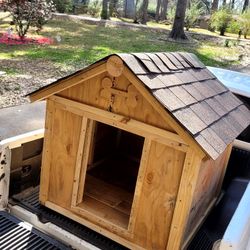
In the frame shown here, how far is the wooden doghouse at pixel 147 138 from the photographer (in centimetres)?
310

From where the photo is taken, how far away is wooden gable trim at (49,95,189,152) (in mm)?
3160

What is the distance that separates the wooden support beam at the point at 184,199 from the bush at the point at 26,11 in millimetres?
12839

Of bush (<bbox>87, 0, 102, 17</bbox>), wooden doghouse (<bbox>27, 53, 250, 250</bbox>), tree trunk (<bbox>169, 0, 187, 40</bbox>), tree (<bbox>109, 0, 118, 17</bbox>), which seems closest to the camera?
wooden doghouse (<bbox>27, 53, 250, 250</bbox>)

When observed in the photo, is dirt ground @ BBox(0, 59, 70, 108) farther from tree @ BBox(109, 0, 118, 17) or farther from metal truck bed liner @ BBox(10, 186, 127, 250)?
tree @ BBox(109, 0, 118, 17)

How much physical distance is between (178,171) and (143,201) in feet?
1.60

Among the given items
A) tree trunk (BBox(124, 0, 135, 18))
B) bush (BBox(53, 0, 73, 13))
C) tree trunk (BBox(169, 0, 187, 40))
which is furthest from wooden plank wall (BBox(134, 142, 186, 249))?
tree trunk (BBox(124, 0, 135, 18))

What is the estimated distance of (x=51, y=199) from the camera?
4.06 meters

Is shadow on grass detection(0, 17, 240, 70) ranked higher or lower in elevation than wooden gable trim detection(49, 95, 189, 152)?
lower

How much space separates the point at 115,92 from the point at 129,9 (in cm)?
3349

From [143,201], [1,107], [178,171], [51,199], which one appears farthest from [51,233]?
[1,107]

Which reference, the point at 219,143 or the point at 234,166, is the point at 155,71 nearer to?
the point at 219,143

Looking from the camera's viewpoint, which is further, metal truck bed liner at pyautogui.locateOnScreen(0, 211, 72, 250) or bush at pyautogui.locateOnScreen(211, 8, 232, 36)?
bush at pyautogui.locateOnScreen(211, 8, 232, 36)

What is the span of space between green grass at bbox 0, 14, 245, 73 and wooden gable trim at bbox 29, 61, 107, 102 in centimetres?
747

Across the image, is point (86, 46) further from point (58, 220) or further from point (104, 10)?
point (104, 10)
